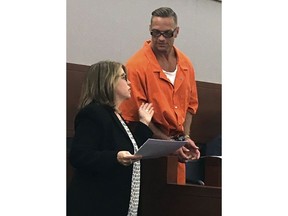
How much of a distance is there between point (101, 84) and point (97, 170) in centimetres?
31

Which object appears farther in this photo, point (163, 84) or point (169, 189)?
point (163, 84)

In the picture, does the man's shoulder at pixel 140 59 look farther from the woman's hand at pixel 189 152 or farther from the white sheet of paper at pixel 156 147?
the white sheet of paper at pixel 156 147

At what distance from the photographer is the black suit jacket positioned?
210 cm

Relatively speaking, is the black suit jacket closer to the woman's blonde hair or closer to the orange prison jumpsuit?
the woman's blonde hair

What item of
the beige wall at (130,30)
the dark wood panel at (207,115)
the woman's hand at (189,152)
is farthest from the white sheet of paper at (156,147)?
the dark wood panel at (207,115)

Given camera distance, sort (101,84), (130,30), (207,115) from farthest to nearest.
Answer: (207,115) → (130,30) → (101,84)

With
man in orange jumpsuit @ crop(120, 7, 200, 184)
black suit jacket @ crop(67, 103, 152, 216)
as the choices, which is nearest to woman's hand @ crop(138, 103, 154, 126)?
man in orange jumpsuit @ crop(120, 7, 200, 184)

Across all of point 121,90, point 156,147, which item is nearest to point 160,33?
point 121,90

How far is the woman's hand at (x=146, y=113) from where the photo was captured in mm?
2395

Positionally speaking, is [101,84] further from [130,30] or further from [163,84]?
[130,30]

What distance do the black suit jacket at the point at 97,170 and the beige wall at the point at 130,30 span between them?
92 centimetres

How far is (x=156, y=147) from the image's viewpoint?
201 cm
